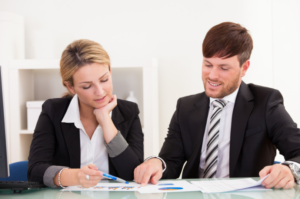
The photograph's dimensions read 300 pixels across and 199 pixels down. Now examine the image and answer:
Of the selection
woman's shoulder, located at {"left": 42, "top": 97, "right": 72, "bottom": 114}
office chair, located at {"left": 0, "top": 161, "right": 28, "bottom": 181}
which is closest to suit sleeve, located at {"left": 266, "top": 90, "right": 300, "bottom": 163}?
woman's shoulder, located at {"left": 42, "top": 97, "right": 72, "bottom": 114}

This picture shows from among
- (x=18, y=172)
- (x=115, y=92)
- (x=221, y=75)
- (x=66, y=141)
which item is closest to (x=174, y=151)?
(x=221, y=75)

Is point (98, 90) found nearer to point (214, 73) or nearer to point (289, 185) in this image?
point (214, 73)

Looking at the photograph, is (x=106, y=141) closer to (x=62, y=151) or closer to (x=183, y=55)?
(x=62, y=151)

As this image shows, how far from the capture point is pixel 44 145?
65.1 inches

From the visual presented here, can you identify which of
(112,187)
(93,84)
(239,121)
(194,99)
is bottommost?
(112,187)

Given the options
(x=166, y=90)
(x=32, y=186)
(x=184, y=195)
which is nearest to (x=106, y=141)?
(x=32, y=186)

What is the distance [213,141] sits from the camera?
1.72 m

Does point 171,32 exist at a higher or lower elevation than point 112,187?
higher

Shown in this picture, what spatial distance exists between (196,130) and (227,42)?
0.51 metres

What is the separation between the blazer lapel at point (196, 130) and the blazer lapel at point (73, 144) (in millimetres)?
597

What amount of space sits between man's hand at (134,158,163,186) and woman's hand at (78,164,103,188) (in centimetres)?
21

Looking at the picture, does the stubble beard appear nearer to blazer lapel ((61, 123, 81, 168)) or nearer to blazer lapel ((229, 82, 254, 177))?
blazer lapel ((229, 82, 254, 177))

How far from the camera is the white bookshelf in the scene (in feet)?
9.33

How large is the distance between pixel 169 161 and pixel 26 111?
1842mm
